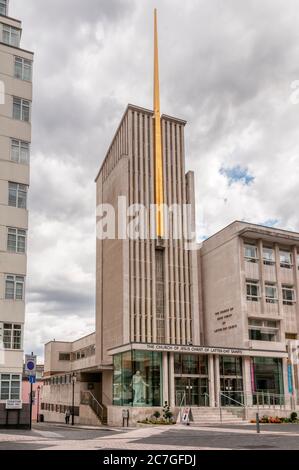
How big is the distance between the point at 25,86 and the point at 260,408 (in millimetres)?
31939

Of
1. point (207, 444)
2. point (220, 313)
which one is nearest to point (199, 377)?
point (220, 313)

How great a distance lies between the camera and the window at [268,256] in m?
59.0

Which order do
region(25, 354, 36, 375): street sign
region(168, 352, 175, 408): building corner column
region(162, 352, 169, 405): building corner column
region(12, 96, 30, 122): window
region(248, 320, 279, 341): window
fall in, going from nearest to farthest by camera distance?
region(25, 354, 36, 375): street sign < region(12, 96, 30, 122): window < region(162, 352, 169, 405): building corner column < region(168, 352, 175, 408): building corner column < region(248, 320, 279, 341): window

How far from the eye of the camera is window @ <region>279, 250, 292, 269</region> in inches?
2370

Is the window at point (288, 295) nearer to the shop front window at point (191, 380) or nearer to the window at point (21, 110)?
the shop front window at point (191, 380)

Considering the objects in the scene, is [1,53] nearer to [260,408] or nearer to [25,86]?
[25,86]

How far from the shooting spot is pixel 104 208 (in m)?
67.1

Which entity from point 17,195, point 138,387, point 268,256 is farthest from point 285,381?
point 17,195

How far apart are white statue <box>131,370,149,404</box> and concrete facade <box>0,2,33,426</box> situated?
1058 centimetres

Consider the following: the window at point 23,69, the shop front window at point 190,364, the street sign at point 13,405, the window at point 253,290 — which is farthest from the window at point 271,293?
the window at point 23,69

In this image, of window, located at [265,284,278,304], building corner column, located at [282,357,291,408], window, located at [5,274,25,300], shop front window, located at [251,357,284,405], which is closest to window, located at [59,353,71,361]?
window, located at [265,284,278,304]

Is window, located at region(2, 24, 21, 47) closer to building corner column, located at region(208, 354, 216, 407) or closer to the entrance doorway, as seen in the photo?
the entrance doorway

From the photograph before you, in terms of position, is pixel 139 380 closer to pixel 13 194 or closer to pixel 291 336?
pixel 13 194

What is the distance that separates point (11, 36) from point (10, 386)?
25761 millimetres
